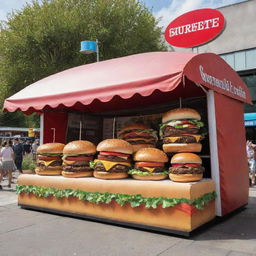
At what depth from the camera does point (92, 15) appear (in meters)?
20.4

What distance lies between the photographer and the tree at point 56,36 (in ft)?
63.7

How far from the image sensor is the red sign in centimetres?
1802

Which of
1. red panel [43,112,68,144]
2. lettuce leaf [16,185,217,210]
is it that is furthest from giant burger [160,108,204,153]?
red panel [43,112,68,144]

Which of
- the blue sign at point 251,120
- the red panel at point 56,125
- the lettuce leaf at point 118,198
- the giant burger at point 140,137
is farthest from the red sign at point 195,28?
the lettuce leaf at point 118,198

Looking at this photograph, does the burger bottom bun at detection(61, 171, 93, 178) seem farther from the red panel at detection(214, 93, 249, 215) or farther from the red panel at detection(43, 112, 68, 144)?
the red panel at detection(214, 93, 249, 215)

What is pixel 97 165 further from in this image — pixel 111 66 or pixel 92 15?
pixel 92 15

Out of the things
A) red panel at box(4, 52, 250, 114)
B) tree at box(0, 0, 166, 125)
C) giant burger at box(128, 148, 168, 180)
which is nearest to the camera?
red panel at box(4, 52, 250, 114)

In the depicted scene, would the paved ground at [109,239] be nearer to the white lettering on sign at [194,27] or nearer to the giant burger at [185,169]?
the giant burger at [185,169]

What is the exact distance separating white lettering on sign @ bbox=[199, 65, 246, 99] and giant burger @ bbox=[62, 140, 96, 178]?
277 cm

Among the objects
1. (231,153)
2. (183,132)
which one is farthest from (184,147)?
(231,153)

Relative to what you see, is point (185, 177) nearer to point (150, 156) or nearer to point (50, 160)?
point (150, 156)

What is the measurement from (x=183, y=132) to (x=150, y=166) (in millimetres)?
871

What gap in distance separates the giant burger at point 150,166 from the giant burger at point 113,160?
205mm

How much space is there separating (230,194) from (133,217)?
2.02 meters
